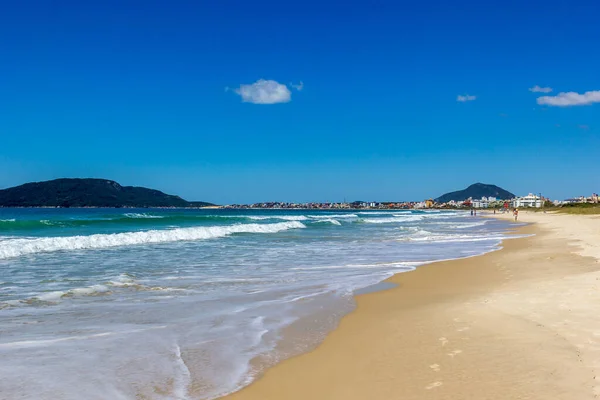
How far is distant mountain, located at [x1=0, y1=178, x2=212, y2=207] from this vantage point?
15825 centimetres

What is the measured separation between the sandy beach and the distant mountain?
16907 centimetres

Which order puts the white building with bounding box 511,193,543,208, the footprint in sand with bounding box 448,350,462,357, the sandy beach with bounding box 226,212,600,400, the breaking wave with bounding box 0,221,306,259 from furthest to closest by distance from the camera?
1. the white building with bounding box 511,193,543,208
2. the breaking wave with bounding box 0,221,306,259
3. the footprint in sand with bounding box 448,350,462,357
4. the sandy beach with bounding box 226,212,600,400

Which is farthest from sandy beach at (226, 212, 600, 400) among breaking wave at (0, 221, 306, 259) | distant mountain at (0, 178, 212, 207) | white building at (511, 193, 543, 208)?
white building at (511, 193, 543, 208)

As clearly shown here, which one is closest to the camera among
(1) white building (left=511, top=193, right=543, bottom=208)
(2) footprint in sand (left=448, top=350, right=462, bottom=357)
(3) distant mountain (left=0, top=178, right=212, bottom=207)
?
(2) footprint in sand (left=448, top=350, right=462, bottom=357)

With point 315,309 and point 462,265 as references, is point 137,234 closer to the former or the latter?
point 462,265

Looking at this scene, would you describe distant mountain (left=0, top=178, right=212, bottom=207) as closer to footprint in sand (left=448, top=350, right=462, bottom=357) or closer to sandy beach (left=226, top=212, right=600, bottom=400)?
sandy beach (left=226, top=212, right=600, bottom=400)

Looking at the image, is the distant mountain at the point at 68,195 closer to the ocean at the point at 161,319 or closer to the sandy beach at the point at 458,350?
the ocean at the point at 161,319

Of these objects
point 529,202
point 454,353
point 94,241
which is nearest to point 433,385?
point 454,353

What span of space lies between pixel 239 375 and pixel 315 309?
3.47 m

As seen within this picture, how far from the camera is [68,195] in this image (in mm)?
164750

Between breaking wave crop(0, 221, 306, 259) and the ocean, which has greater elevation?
breaking wave crop(0, 221, 306, 259)

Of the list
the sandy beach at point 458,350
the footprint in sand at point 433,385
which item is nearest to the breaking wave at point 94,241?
the sandy beach at point 458,350

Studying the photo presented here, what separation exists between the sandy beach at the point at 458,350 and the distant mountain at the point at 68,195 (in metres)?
169

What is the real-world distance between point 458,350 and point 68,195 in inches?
7021
